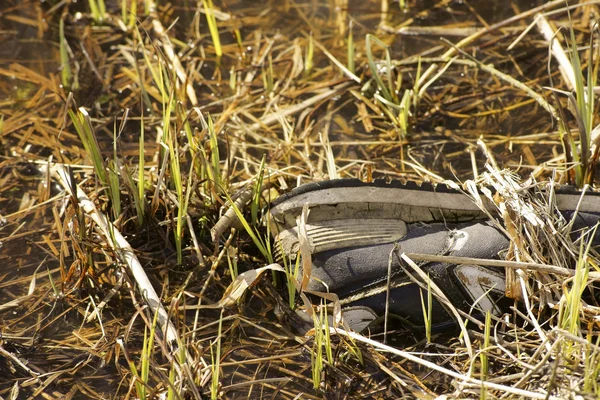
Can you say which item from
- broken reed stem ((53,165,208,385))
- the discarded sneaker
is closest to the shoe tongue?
the discarded sneaker

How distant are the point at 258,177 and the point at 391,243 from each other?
1.37 feet

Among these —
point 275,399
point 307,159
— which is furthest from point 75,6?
point 275,399

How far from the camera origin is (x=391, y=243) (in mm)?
1936

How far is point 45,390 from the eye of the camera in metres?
1.74

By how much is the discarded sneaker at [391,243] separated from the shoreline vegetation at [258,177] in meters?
0.06

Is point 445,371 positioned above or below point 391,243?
below

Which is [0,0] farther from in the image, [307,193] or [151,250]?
[307,193]

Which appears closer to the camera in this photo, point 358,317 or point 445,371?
point 445,371

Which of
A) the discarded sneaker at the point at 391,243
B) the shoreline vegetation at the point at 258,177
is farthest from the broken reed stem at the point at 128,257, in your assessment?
the discarded sneaker at the point at 391,243

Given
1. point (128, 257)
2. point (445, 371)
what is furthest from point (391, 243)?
point (128, 257)

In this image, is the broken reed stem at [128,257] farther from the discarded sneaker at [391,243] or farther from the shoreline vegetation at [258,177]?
the discarded sneaker at [391,243]

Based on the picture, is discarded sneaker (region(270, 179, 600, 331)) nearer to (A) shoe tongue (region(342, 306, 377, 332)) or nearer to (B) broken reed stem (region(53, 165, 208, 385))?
(A) shoe tongue (region(342, 306, 377, 332))

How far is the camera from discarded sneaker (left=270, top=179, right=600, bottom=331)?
189 centimetres

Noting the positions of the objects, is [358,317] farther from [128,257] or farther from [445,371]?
[128,257]
